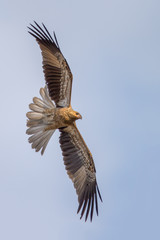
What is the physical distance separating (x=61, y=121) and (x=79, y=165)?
4.52 feet

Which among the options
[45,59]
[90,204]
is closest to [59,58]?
[45,59]

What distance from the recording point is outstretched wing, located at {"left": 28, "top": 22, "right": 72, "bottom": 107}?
51.9 feet

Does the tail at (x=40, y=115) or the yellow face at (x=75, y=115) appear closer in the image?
the yellow face at (x=75, y=115)

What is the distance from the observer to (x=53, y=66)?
1584 cm

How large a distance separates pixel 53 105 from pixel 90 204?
104 inches

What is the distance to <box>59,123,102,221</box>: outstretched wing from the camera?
16.5 meters

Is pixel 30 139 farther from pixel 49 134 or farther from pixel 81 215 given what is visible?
pixel 81 215

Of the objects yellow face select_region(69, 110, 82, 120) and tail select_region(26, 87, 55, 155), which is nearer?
yellow face select_region(69, 110, 82, 120)

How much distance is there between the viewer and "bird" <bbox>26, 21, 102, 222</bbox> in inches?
625

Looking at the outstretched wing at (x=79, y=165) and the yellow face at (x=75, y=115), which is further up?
the yellow face at (x=75, y=115)

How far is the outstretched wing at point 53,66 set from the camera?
15820mm

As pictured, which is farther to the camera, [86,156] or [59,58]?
[86,156]

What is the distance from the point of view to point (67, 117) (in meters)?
16.0

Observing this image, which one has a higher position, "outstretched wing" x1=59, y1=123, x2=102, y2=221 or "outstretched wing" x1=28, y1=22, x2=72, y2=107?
"outstretched wing" x1=28, y1=22, x2=72, y2=107
